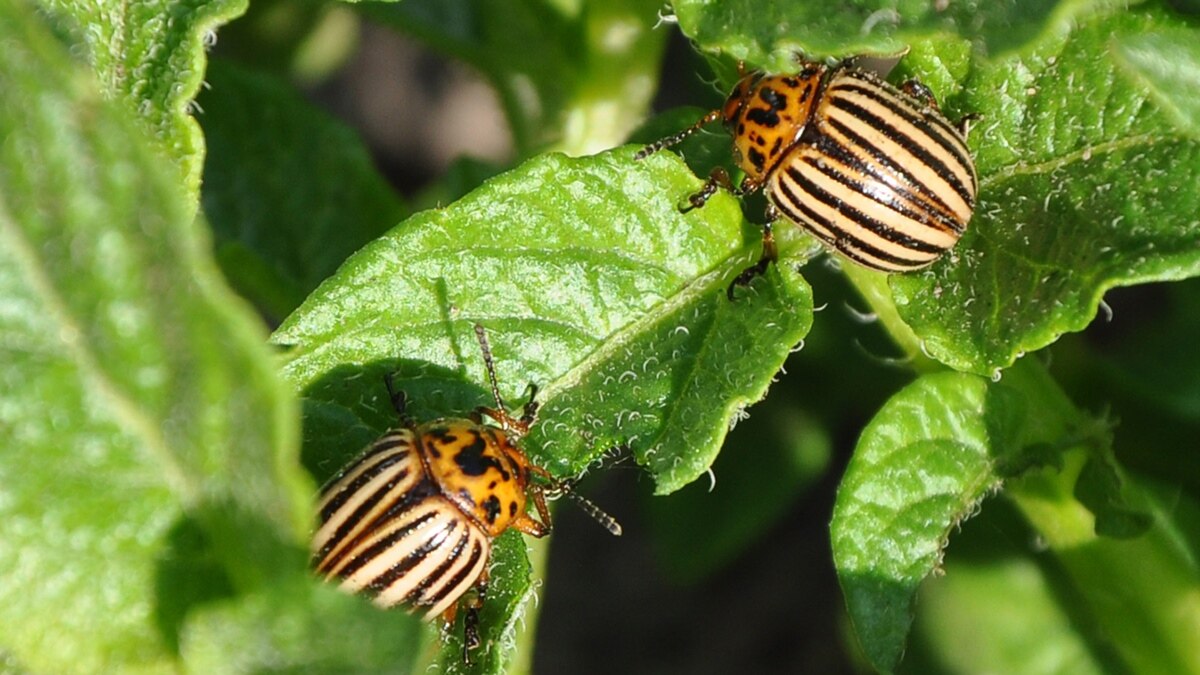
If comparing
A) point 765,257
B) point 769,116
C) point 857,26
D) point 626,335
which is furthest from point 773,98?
point 857,26

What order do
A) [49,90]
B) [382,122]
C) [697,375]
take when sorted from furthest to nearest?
[382,122], [697,375], [49,90]

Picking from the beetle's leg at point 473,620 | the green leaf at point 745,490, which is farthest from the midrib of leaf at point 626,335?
the green leaf at point 745,490

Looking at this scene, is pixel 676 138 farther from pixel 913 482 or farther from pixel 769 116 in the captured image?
pixel 913 482

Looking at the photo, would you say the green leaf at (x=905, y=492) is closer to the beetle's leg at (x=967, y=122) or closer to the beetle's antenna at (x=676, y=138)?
the beetle's leg at (x=967, y=122)

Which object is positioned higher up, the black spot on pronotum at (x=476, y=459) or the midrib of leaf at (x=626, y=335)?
the midrib of leaf at (x=626, y=335)

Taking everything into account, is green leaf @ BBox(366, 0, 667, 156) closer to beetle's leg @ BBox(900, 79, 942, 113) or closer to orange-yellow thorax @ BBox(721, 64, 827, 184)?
orange-yellow thorax @ BBox(721, 64, 827, 184)

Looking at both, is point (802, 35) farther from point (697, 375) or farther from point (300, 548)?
point (300, 548)

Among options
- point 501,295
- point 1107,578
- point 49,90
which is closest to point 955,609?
point 1107,578
